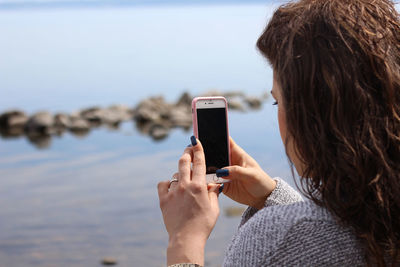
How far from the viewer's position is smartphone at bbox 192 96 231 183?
211 centimetres

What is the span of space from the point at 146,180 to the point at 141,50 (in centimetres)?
1701

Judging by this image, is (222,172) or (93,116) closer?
(222,172)

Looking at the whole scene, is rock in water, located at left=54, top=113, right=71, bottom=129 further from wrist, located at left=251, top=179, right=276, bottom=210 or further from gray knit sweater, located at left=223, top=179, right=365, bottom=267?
gray knit sweater, located at left=223, top=179, right=365, bottom=267

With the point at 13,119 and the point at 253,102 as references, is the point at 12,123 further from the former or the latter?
the point at 253,102

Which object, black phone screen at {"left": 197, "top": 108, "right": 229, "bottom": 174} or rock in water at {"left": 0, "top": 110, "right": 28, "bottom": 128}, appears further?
rock in water at {"left": 0, "top": 110, "right": 28, "bottom": 128}

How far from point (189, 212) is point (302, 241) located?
375 millimetres

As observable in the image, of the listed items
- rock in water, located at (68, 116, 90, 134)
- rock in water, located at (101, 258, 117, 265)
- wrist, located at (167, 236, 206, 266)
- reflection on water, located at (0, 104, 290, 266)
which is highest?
wrist, located at (167, 236, 206, 266)

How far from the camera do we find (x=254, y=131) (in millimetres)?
9766

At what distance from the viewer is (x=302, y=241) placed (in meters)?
1.42

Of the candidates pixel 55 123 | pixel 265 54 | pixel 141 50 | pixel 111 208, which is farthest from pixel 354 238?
pixel 141 50

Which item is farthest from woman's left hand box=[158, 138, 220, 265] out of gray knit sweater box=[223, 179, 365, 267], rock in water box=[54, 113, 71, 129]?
rock in water box=[54, 113, 71, 129]

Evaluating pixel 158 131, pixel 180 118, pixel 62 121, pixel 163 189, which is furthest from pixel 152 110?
pixel 163 189

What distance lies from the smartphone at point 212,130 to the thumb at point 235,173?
7 centimetres

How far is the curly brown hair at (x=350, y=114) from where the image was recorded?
1.43 m
